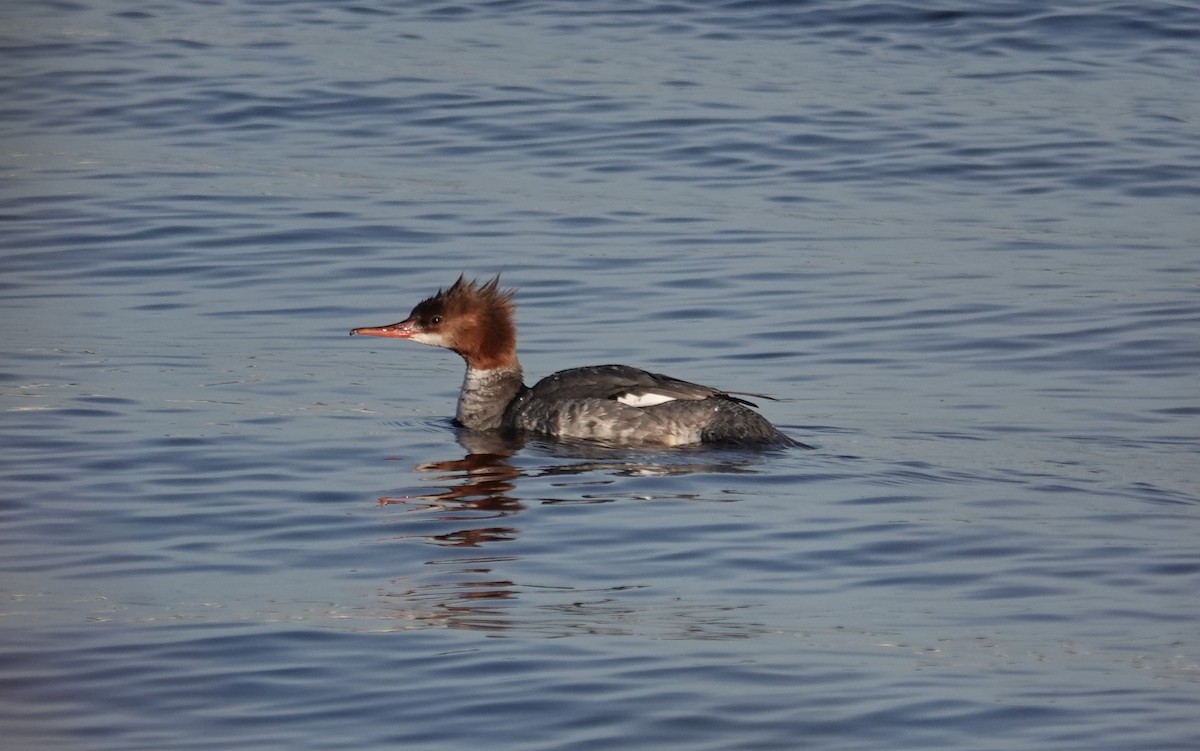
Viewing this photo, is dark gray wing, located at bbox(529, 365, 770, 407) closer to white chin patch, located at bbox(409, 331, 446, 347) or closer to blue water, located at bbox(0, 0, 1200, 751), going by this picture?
blue water, located at bbox(0, 0, 1200, 751)

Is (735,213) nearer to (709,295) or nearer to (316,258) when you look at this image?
(709,295)

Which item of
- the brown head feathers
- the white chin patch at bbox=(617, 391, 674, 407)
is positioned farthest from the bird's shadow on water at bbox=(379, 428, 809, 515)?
the brown head feathers

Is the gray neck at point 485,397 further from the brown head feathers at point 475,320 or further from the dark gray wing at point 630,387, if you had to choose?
the dark gray wing at point 630,387

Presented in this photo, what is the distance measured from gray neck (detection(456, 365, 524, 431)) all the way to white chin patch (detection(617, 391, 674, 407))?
952 millimetres

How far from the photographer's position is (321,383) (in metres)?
11.3

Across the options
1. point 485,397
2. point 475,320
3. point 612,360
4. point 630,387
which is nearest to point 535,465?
point 630,387

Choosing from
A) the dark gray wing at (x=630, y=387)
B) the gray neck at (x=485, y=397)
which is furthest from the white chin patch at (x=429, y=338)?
the dark gray wing at (x=630, y=387)

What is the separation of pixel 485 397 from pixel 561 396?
625 millimetres

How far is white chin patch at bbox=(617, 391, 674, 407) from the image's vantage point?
10.1 metres

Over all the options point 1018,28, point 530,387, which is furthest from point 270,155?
point 1018,28

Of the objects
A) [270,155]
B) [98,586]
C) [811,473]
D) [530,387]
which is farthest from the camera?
[270,155]

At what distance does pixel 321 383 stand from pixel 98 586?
4.14 meters

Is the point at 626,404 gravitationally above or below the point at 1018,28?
below

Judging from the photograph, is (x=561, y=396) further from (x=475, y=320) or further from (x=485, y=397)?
(x=475, y=320)
